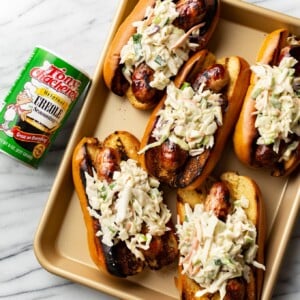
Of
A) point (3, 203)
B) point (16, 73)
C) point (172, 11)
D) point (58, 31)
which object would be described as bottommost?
point (3, 203)

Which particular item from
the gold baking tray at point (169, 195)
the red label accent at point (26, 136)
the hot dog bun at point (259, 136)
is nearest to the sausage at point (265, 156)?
the hot dog bun at point (259, 136)

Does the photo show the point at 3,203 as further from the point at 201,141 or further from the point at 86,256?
the point at 201,141

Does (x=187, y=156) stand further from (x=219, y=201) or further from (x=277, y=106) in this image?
(x=277, y=106)

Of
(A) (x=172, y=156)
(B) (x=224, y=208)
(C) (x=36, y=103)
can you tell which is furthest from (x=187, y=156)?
Answer: (C) (x=36, y=103)

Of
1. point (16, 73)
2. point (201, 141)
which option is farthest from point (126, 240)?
point (16, 73)

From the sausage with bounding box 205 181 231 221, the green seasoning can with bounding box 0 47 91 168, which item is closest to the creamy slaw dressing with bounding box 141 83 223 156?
the sausage with bounding box 205 181 231 221

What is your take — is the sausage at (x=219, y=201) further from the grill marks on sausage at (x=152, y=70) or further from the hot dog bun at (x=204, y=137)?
the grill marks on sausage at (x=152, y=70)

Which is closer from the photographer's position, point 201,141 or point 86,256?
point 201,141

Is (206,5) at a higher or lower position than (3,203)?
higher
